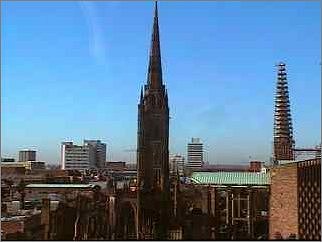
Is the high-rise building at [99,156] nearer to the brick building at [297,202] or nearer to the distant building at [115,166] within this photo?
A: the distant building at [115,166]

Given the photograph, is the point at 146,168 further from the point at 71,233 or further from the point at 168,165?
the point at 71,233

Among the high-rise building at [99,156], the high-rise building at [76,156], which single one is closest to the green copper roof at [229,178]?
the high-rise building at [99,156]

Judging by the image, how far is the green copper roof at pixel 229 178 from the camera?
730 cm

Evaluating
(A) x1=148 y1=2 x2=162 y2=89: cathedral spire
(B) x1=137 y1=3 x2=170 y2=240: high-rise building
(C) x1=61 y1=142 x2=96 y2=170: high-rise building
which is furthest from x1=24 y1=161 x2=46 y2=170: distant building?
(A) x1=148 y1=2 x2=162 y2=89: cathedral spire

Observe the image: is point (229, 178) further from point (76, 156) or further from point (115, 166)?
point (76, 156)

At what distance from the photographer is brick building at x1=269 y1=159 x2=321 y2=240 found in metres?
3.14

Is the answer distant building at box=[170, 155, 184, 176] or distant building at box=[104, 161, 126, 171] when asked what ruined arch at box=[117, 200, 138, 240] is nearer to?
distant building at box=[104, 161, 126, 171]

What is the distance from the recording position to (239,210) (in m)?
6.04

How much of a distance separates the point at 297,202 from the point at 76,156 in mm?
3576

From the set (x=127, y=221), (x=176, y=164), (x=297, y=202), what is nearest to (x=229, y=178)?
(x=176, y=164)

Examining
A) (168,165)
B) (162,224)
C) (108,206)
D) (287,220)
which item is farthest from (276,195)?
(168,165)

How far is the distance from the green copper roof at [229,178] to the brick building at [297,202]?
6.93 ft

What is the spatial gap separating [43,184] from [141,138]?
4.98m

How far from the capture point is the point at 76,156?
659cm
